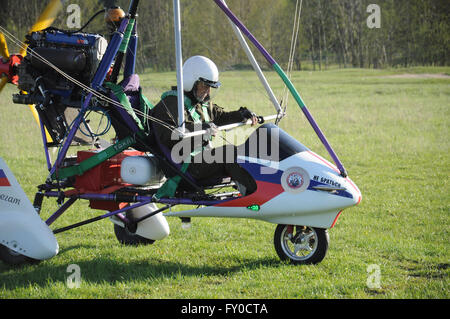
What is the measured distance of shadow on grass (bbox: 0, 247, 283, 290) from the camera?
5594 millimetres

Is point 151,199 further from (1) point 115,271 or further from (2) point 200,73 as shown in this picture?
(2) point 200,73

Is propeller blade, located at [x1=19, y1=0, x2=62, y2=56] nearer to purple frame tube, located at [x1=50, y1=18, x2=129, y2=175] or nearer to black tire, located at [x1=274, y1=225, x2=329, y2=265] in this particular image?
purple frame tube, located at [x1=50, y1=18, x2=129, y2=175]

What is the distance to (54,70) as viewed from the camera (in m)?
6.29

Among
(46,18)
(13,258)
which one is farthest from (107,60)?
(13,258)

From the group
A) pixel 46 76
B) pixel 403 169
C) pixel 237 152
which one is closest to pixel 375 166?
pixel 403 169

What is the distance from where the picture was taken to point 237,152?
577 centimetres

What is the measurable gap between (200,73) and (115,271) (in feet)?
7.65

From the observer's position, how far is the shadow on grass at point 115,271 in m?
5.59

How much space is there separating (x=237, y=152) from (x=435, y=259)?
2470 mm

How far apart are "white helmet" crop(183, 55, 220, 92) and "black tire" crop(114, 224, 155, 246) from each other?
81.4 inches

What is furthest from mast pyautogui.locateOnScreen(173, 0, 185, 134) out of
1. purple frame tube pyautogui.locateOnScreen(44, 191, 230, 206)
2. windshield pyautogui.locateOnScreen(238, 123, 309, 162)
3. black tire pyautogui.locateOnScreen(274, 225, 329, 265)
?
black tire pyautogui.locateOnScreen(274, 225, 329, 265)

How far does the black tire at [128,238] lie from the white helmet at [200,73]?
2.07 metres

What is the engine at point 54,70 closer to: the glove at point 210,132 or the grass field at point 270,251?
the grass field at point 270,251

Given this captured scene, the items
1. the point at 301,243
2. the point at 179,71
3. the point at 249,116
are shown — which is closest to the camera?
the point at 179,71
